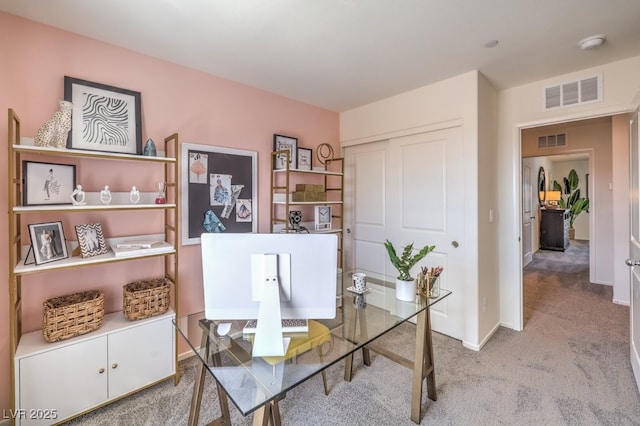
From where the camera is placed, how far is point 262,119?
2918mm

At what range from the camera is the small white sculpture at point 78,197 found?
1.77 metres

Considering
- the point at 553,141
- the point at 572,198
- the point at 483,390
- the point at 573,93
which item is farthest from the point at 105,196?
the point at 572,198

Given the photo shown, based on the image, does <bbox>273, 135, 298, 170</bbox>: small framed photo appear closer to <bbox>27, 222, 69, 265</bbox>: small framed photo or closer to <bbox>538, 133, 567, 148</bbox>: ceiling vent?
<bbox>27, 222, 69, 265</bbox>: small framed photo

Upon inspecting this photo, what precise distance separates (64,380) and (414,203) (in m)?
3.06

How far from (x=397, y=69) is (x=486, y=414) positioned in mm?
2620

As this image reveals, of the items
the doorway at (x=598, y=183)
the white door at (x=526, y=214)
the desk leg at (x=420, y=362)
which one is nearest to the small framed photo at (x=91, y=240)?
the desk leg at (x=420, y=362)

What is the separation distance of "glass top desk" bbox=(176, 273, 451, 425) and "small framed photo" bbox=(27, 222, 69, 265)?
950mm

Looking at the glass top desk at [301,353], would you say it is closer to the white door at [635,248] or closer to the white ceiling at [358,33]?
the white door at [635,248]

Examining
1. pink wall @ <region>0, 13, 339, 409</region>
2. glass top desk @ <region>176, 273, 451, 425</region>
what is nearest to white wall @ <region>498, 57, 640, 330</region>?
glass top desk @ <region>176, 273, 451, 425</region>

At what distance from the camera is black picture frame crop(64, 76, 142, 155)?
1.91 meters

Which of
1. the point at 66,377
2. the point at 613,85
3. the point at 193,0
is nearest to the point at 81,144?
the point at 193,0

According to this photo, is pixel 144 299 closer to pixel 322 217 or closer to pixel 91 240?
pixel 91 240

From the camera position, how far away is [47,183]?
5.84 ft

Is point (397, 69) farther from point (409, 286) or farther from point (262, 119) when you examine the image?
point (409, 286)
